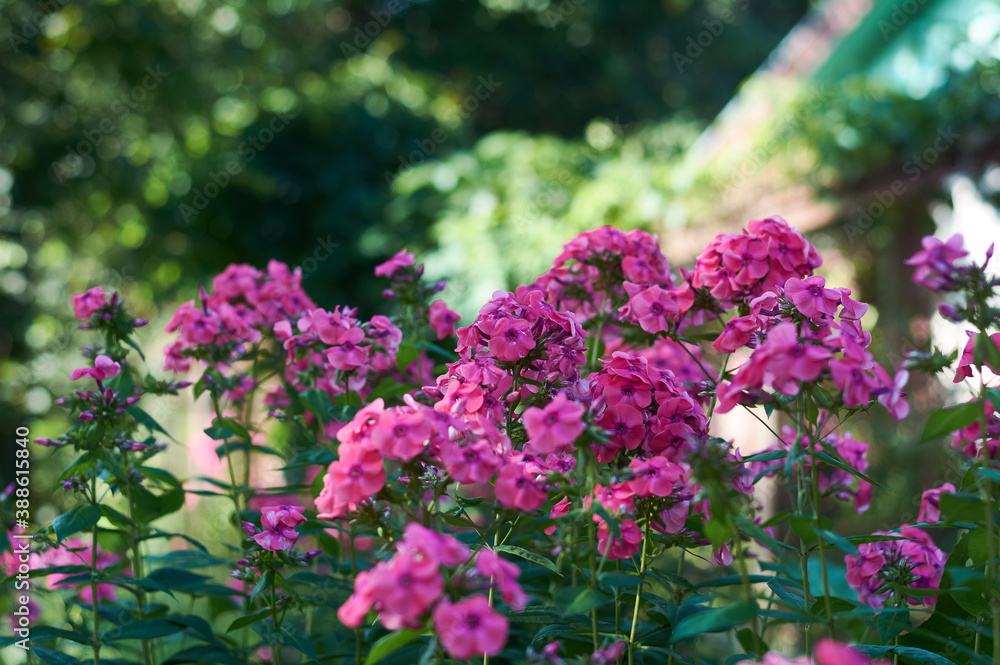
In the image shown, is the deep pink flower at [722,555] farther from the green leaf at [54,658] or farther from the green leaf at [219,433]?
the green leaf at [54,658]

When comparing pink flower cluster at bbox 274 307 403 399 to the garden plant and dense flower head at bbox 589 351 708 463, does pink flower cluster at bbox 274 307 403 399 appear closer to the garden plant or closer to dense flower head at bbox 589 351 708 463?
the garden plant

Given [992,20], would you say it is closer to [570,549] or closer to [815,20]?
[815,20]

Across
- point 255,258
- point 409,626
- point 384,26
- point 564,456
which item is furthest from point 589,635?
point 384,26

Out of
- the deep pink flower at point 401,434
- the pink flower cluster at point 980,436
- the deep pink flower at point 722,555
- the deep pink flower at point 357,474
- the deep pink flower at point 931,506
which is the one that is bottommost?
the deep pink flower at point 722,555

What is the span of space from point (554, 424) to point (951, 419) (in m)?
0.48

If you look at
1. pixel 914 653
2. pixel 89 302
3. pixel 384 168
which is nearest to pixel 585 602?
pixel 914 653

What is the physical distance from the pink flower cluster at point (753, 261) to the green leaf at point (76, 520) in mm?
1114

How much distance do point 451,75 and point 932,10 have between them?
23.5 ft

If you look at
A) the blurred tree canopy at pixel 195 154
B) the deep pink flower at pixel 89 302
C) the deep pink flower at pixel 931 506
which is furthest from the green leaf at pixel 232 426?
the blurred tree canopy at pixel 195 154

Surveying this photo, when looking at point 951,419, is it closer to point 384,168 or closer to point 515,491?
point 515,491

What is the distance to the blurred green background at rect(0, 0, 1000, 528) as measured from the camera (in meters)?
4.31

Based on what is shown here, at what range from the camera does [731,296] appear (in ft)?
4.66

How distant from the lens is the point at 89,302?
65.9 inches

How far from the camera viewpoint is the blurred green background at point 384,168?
431 centimetres
